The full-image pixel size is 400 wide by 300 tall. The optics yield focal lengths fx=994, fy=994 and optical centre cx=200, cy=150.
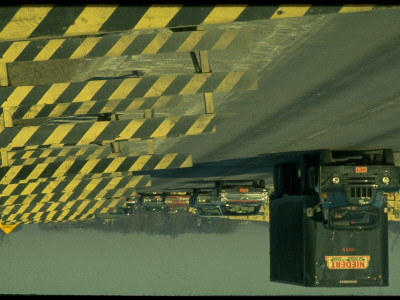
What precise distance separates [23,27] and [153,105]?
25.3 ft

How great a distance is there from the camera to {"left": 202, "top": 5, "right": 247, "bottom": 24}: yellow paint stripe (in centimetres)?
1043

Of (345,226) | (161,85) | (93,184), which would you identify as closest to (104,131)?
(161,85)

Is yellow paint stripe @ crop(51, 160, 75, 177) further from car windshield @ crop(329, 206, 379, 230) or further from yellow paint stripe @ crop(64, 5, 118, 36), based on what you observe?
yellow paint stripe @ crop(64, 5, 118, 36)

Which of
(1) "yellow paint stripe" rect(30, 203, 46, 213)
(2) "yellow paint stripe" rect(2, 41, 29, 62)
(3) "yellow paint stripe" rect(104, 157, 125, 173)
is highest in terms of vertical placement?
(2) "yellow paint stripe" rect(2, 41, 29, 62)

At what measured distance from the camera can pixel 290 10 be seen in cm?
1050

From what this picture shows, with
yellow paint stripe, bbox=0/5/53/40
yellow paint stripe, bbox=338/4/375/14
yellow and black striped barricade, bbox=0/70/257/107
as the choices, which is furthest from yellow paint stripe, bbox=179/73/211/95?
yellow paint stripe, bbox=338/4/375/14

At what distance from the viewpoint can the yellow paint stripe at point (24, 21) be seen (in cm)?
1094

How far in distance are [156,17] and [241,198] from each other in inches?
1063

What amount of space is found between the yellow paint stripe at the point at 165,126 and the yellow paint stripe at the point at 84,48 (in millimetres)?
5086

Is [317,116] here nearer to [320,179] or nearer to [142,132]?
[320,179]

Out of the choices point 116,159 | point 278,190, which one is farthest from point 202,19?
point 278,190

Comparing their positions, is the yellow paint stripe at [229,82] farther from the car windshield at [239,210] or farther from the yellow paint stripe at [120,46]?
the car windshield at [239,210]

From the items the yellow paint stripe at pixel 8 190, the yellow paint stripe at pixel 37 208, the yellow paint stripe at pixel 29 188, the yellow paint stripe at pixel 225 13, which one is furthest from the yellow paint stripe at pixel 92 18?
the yellow paint stripe at pixel 37 208

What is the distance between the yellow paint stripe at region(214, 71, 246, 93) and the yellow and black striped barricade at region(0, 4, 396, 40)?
6.05 meters
